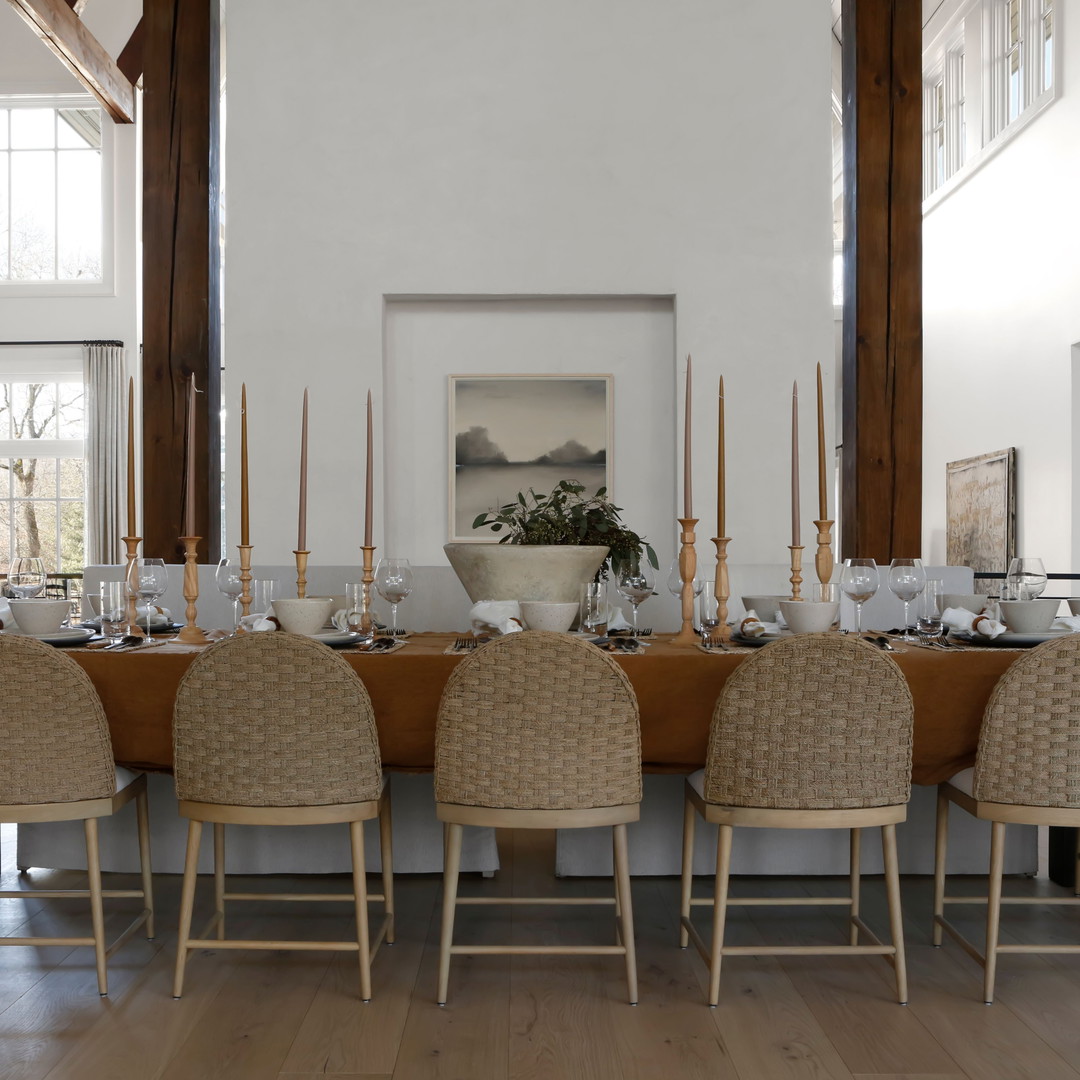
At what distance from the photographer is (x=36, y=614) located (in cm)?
245

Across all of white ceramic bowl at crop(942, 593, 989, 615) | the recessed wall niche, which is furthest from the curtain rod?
white ceramic bowl at crop(942, 593, 989, 615)

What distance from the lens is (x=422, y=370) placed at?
4.89m

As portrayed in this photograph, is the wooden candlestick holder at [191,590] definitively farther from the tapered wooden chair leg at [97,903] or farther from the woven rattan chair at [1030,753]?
the woven rattan chair at [1030,753]

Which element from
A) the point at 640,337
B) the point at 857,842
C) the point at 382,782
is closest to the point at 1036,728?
the point at 857,842

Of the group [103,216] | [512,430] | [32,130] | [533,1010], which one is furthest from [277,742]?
[32,130]

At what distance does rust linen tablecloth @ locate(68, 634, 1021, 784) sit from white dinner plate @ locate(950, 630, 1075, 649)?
139 mm

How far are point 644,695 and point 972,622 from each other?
0.88 m

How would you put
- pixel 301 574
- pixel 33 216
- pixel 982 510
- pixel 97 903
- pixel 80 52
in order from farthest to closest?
1. pixel 33 216
2. pixel 982 510
3. pixel 80 52
4. pixel 301 574
5. pixel 97 903

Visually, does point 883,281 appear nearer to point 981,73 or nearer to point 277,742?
point 277,742

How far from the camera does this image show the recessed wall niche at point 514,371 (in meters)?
4.86

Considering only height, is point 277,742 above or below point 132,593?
below

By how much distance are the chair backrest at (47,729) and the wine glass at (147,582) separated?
1.81 ft

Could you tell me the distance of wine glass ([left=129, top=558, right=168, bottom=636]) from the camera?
8.55 ft

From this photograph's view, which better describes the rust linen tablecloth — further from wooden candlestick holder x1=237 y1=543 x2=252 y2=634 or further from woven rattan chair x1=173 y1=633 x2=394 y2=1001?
wooden candlestick holder x1=237 y1=543 x2=252 y2=634
